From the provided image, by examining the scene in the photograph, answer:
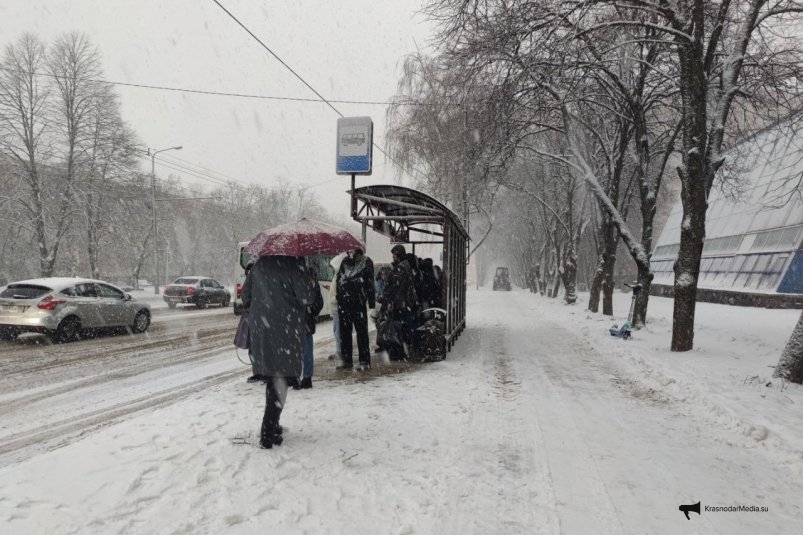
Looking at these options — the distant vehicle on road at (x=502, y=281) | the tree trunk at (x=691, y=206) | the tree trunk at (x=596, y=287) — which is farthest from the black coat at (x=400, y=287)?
the distant vehicle on road at (x=502, y=281)

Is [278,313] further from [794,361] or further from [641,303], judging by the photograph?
[641,303]

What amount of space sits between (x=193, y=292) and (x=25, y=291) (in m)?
12.5

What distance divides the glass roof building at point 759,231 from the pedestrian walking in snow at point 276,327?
17211mm

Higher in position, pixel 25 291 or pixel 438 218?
pixel 438 218

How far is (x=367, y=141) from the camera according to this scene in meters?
11.9

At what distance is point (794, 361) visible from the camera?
654 centimetres

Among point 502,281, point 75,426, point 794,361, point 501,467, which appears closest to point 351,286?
point 75,426

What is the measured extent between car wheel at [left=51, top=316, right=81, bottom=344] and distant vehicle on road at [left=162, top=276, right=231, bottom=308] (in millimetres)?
11867

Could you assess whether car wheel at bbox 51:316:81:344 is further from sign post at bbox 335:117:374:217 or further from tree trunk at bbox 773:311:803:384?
tree trunk at bbox 773:311:803:384

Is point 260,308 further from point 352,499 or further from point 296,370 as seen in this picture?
point 352,499

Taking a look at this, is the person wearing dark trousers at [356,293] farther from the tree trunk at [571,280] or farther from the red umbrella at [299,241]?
the tree trunk at [571,280]

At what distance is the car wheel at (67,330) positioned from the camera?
34.1 feet

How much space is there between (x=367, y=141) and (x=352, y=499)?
9820 mm

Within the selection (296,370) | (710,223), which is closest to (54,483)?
(296,370)
